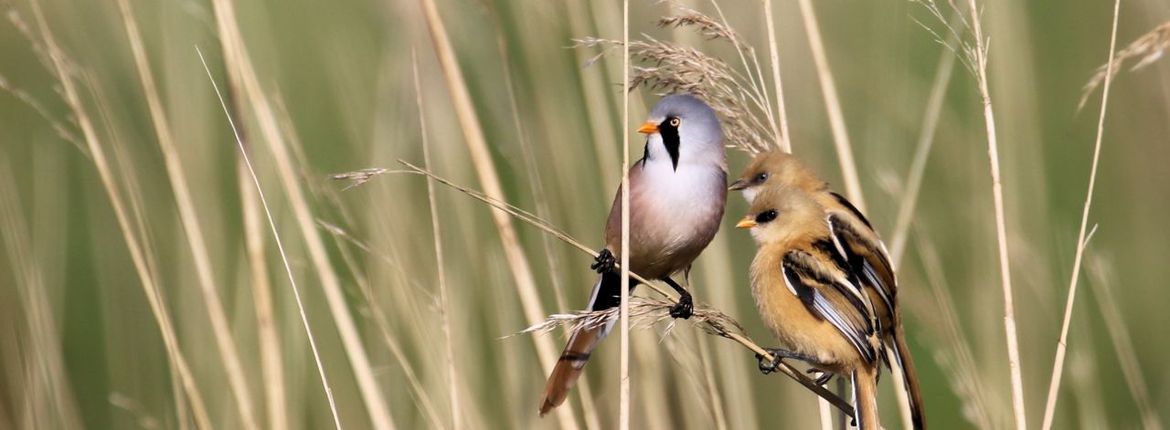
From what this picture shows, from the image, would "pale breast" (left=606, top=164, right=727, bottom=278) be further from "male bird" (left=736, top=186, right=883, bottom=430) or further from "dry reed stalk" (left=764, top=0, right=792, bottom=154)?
"dry reed stalk" (left=764, top=0, right=792, bottom=154)

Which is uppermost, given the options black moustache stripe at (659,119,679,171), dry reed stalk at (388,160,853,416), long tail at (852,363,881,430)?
black moustache stripe at (659,119,679,171)

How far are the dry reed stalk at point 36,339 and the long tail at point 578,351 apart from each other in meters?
1.12

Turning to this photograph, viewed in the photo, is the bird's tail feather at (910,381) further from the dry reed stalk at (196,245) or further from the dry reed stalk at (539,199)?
the dry reed stalk at (196,245)

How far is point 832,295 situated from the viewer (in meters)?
2.55

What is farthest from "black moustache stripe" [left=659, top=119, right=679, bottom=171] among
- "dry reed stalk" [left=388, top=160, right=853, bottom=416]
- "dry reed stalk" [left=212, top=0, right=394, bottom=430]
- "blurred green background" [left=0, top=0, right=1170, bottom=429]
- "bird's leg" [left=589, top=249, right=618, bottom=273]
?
"dry reed stalk" [left=212, top=0, right=394, bottom=430]

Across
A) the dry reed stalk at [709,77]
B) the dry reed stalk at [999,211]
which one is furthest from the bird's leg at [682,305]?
the dry reed stalk at [999,211]

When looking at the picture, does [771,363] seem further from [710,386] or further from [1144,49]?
[1144,49]

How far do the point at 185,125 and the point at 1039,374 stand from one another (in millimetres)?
2343

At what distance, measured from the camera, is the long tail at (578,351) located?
2.31 m

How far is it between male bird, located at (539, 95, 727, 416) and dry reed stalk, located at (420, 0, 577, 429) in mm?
192

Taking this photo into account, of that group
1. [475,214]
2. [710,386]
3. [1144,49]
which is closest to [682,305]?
[710,386]

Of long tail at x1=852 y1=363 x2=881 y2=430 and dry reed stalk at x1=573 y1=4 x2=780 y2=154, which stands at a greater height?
dry reed stalk at x1=573 y1=4 x2=780 y2=154

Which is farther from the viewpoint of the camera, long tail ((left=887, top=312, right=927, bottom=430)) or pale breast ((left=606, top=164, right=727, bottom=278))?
pale breast ((left=606, top=164, right=727, bottom=278))

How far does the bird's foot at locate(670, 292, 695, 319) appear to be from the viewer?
7.19ft
